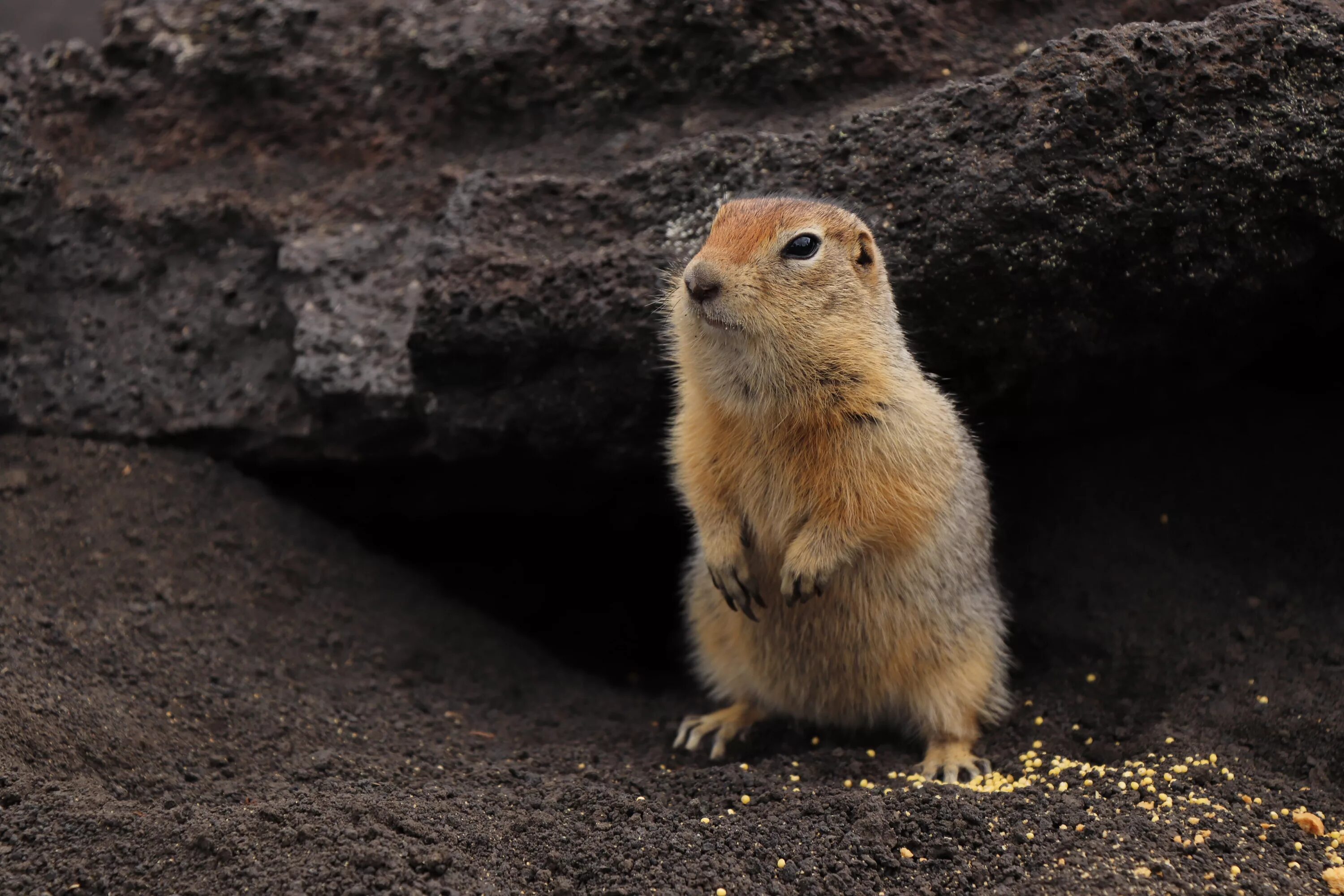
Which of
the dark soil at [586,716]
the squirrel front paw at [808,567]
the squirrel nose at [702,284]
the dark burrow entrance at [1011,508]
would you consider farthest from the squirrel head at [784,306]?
the dark burrow entrance at [1011,508]

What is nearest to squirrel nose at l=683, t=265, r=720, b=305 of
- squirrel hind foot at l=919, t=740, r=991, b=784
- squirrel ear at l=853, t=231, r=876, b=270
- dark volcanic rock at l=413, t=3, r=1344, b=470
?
squirrel ear at l=853, t=231, r=876, b=270

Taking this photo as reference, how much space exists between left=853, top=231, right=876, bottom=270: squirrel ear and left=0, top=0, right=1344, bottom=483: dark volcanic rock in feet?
1.73

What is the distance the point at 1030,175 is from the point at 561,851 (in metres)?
3.04

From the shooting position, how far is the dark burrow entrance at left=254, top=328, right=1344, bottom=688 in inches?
205

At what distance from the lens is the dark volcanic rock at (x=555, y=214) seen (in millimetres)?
4309

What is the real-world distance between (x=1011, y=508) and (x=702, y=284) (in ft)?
9.04

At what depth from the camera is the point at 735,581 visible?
427 centimetres

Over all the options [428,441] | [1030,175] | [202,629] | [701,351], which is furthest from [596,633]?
[1030,175]

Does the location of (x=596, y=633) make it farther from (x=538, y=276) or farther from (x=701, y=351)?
(x=701, y=351)

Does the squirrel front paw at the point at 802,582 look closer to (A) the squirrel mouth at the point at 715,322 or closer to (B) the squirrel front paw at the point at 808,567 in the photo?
(B) the squirrel front paw at the point at 808,567

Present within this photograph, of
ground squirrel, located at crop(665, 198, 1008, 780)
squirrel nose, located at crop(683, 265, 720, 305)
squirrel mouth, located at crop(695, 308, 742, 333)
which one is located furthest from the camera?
ground squirrel, located at crop(665, 198, 1008, 780)

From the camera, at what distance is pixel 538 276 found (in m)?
4.97

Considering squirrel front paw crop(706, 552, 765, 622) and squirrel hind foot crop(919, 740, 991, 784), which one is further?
squirrel front paw crop(706, 552, 765, 622)

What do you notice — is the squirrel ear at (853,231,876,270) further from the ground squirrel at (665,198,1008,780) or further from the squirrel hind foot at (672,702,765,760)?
the squirrel hind foot at (672,702,765,760)
